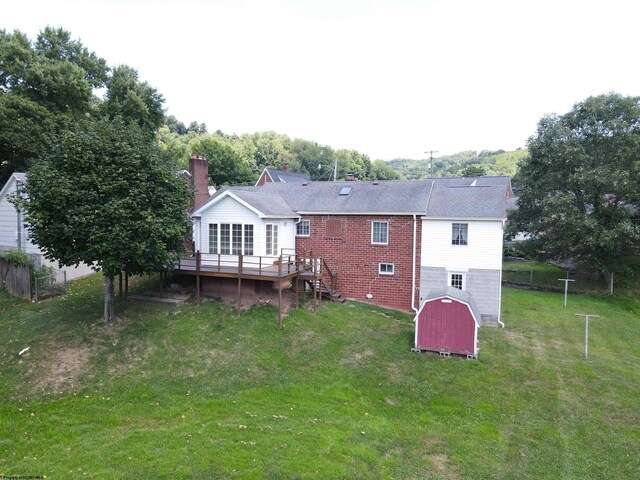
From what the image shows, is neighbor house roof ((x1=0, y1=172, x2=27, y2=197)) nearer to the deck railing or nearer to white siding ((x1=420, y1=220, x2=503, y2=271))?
the deck railing

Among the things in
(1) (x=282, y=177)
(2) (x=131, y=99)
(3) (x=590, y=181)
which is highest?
(2) (x=131, y=99)

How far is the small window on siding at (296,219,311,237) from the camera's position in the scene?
2166cm

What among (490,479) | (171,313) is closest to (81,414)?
(171,313)

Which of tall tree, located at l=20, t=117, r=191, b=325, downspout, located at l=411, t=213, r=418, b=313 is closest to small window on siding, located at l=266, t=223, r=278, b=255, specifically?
tall tree, located at l=20, t=117, r=191, b=325

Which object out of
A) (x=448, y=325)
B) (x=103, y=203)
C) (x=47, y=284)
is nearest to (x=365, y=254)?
(x=448, y=325)

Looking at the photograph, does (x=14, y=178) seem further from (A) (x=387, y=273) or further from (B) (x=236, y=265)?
(A) (x=387, y=273)

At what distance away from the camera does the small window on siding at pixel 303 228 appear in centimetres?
2166

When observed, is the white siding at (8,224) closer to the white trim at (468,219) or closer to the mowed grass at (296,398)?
the mowed grass at (296,398)

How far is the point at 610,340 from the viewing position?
58.4ft

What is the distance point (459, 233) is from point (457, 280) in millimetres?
2275

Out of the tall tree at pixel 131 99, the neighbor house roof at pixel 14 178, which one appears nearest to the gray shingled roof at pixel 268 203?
the neighbor house roof at pixel 14 178

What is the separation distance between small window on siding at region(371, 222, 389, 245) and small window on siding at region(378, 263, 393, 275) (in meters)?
1.12

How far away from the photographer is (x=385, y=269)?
801 inches

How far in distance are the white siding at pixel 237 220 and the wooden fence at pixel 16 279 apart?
743 cm
